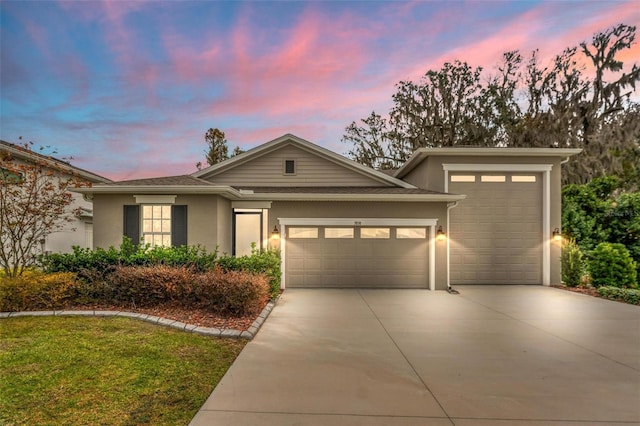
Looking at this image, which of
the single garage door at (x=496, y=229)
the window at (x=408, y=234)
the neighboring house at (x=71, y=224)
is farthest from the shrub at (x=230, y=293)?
the single garage door at (x=496, y=229)

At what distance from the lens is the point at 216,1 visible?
799 cm

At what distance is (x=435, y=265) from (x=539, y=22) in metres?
7.16

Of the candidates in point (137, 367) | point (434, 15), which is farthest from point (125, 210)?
point (434, 15)

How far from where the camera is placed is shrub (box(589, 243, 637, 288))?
9.64m

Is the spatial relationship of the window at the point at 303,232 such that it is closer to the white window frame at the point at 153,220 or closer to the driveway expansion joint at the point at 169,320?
the white window frame at the point at 153,220

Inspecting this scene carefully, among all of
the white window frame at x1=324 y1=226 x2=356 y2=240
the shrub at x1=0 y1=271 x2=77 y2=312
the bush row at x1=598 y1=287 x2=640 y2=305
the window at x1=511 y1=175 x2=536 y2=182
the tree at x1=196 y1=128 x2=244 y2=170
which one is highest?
the tree at x1=196 y1=128 x2=244 y2=170

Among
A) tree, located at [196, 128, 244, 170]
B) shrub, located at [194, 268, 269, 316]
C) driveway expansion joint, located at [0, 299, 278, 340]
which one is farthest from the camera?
tree, located at [196, 128, 244, 170]

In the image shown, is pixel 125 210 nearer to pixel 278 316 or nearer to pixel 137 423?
pixel 278 316

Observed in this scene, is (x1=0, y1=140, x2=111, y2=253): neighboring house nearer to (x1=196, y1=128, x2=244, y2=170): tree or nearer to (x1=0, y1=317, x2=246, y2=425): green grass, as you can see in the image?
(x1=0, y1=317, x2=246, y2=425): green grass

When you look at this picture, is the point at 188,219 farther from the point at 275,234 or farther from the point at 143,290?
the point at 143,290

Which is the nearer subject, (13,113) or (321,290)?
(13,113)

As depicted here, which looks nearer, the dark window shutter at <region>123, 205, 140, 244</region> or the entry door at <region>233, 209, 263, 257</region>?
the dark window shutter at <region>123, 205, 140, 244</region>

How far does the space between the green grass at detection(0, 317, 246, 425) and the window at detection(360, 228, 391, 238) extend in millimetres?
5948

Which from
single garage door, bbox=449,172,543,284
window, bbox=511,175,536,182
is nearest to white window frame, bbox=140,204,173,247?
single garage door, bbox=449,172,543,284
